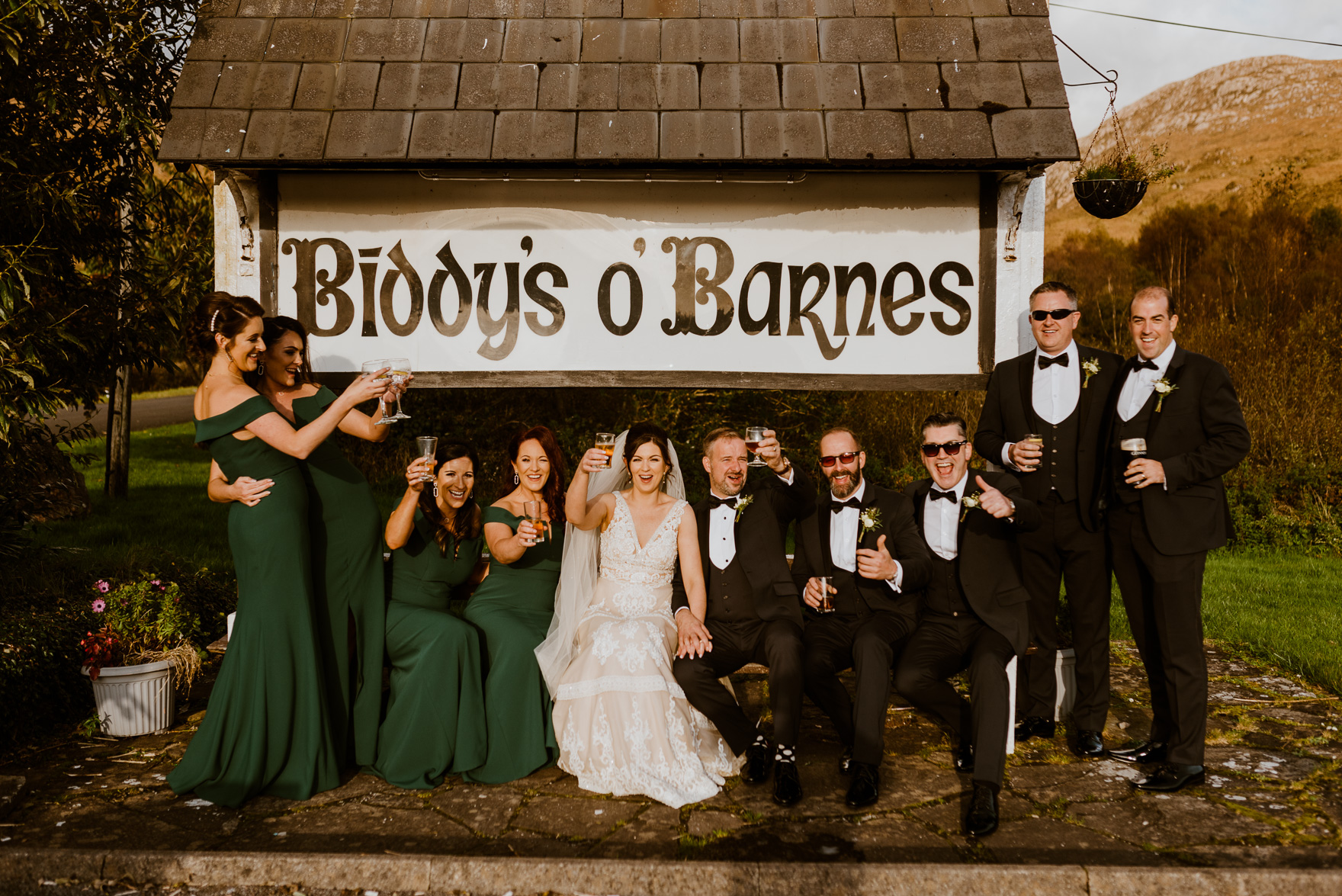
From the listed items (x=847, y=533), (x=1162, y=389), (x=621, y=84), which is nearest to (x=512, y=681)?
(x=847, y=533)

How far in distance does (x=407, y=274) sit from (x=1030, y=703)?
4328 millimetres

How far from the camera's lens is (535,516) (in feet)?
16.4

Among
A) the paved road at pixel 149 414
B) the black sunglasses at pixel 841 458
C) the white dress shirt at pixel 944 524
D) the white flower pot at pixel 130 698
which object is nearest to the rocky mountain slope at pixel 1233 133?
the white dress shirt at pixel 944 524

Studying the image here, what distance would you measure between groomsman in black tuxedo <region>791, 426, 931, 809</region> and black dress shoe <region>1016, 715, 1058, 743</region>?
93cm

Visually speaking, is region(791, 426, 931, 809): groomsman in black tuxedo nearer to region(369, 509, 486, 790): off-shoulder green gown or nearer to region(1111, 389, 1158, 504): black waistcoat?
region(1111, 389, 1158, 504): black waistcoat

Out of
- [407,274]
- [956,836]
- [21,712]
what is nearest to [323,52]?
[407,274]

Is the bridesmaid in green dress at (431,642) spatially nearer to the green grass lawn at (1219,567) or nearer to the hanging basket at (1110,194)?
the green grass lawn at (1219,567)

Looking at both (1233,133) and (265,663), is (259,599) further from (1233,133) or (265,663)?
(1233,133)

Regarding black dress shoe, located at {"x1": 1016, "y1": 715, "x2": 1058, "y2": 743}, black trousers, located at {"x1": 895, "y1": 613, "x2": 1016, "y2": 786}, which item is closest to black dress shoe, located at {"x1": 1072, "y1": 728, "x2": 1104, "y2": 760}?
black dress shoe, located at {"x1": 1016, "y1": 715, "x2": 1058, "y2": 743}

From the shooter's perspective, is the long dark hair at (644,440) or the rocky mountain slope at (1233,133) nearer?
the long dark hair at (644,440)

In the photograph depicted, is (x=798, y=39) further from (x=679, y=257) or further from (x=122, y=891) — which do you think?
(x=122, y=891)

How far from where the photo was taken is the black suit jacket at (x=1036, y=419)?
4.71 meters

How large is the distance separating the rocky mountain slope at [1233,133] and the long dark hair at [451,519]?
878 inches

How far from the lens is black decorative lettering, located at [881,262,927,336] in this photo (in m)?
5.43
